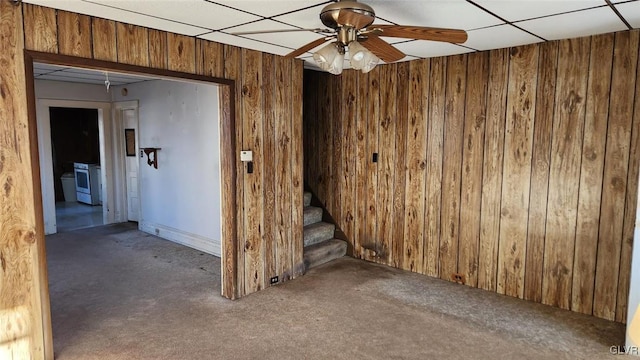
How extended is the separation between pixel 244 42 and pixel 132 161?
4.19 meters

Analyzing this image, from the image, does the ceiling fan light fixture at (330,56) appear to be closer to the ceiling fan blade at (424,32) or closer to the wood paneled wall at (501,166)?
the ceiling fan blade at (424,32)

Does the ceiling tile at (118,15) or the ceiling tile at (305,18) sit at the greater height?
the ceiling tile at (118,15)

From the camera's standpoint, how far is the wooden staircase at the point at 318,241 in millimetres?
4781

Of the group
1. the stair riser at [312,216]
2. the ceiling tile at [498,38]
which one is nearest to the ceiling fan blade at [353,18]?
the ceiling tile at [498,38]

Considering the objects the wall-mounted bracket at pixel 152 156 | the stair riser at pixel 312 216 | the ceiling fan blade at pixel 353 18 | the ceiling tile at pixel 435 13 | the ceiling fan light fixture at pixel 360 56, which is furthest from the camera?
the wall-mounted bracket at pixel 152 156

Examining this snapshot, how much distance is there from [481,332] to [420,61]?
2690 mm

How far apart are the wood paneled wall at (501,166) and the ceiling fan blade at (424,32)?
1.98 m

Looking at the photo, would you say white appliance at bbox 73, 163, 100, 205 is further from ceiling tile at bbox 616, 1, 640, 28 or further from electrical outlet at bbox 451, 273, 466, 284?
ceiling tile at bbox 616, 1, 640, 28

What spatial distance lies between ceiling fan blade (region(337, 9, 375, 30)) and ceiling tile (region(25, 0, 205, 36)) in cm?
154

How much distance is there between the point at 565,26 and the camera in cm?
297

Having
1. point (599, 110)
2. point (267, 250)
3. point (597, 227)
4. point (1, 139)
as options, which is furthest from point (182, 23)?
point (597, 227)

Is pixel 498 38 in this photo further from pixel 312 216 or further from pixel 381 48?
pixel 312 216

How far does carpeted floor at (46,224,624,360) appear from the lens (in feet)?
9.57

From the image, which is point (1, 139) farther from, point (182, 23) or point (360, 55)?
point (360, 55)
